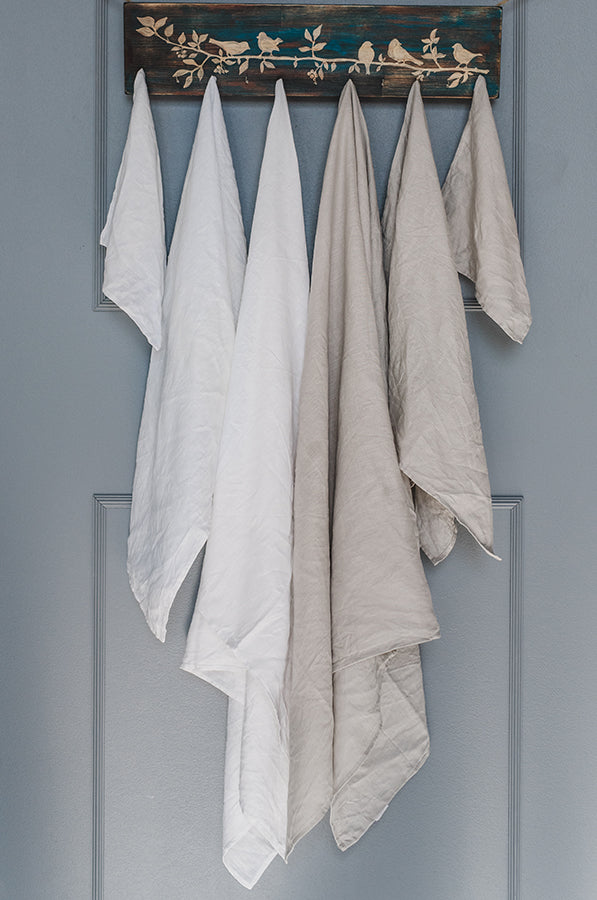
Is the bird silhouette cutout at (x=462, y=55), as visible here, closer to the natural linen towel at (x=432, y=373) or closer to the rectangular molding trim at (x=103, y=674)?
the natural linen towel at (x=432, y=373)

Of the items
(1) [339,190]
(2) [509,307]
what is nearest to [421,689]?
(2) [509,307]

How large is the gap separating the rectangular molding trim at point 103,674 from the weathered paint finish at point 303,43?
0.53m

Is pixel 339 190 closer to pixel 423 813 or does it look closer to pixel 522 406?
pixel 522 406

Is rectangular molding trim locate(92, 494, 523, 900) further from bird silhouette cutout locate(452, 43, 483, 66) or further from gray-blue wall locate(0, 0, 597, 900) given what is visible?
bird silhouette cutout locate(452, 43, 483, 66)

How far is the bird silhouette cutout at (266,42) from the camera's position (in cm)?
83

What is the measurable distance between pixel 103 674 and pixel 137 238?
0.54 meters

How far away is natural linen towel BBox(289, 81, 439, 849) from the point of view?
0.73 metres

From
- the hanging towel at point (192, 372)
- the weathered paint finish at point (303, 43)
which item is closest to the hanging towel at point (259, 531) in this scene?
the hanging towel at point (192, 372)

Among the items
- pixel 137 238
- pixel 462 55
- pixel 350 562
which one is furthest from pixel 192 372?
pixel 462 55

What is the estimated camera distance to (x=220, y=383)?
2.57ft

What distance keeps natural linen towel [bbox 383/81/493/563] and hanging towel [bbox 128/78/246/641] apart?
7.8 inches

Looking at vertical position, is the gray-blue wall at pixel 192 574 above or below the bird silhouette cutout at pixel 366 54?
below

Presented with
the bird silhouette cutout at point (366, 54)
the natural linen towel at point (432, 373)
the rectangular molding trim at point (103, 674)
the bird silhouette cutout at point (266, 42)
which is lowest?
the rectangular molding trim at point (103, 674)

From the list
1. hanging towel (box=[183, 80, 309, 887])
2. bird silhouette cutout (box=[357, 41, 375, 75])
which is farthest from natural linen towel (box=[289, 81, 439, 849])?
bird silhouette cutout (box=[357, 41, 375, 75])
